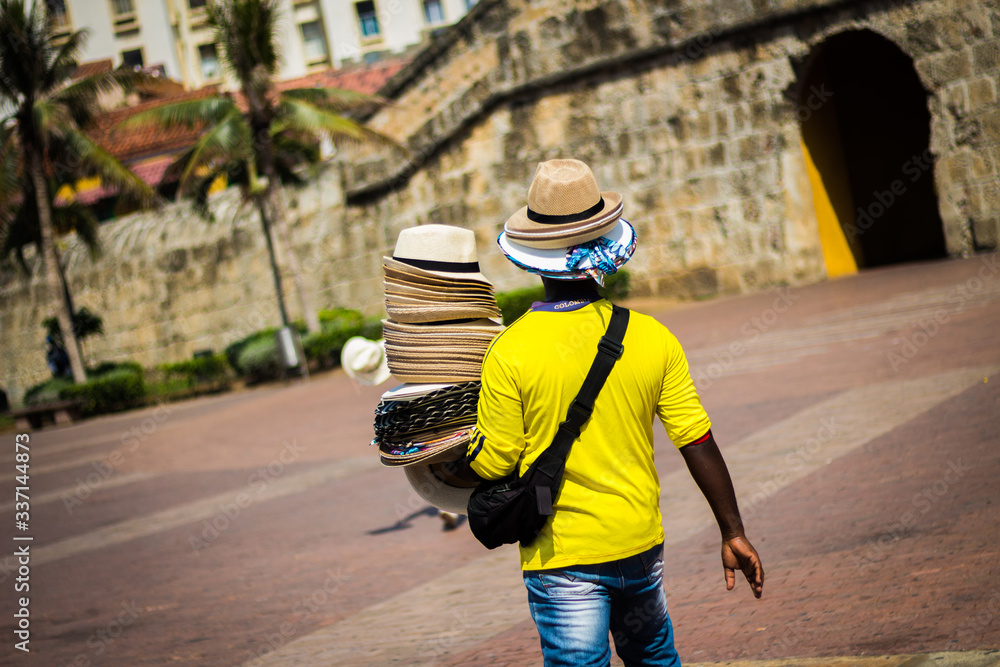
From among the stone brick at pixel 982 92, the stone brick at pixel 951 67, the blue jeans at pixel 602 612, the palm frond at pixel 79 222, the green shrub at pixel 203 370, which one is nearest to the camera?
the blue jeans at pixel 602 612

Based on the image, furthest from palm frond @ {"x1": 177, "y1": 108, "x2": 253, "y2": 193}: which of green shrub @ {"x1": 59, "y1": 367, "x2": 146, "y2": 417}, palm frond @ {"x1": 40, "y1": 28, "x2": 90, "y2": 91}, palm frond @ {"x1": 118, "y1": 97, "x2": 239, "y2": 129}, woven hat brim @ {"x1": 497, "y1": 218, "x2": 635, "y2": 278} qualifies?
woven hat brim @ {"x1": 497, "y1": 218, "x2": 635, "y2": 278}

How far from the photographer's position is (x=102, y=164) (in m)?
23.2

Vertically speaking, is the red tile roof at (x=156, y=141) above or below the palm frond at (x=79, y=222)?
above

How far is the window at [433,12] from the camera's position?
52.9 metres

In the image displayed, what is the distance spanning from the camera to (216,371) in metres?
23.5

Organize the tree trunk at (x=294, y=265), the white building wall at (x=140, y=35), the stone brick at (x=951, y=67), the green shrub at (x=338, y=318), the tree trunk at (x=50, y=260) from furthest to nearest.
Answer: the white building wall at (x=140, y=35), the tree trunk at (x=50, y=260), the tree trunk at (x=294, y=265), the green shrub at (x=338, y=318), the stone brick at (x=951, y=67)

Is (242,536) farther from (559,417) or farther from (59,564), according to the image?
(559,417)

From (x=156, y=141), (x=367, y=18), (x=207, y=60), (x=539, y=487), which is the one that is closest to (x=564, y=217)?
(x=539, y=487)

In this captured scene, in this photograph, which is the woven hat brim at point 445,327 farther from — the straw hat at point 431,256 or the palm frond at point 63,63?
the palm frond at point 63,63

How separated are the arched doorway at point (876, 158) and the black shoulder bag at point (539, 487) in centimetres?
1861

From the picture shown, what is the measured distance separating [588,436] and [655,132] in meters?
18.4

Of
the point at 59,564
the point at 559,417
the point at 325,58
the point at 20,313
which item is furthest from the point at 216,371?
the point at 325,58

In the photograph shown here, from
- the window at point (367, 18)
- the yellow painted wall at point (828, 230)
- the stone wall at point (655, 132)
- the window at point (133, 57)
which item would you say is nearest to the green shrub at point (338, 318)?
the stone wall at point (655, 132)

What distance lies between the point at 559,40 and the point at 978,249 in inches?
372
